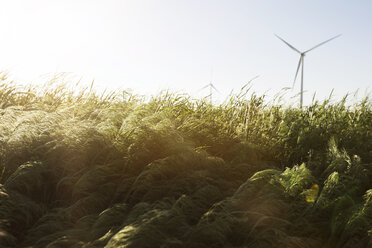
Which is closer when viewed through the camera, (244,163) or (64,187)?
(64,187)

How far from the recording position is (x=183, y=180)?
191 inches

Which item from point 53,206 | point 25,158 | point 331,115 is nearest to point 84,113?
point 25,158

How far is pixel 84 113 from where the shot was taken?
253 inches

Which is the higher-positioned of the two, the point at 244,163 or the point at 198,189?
the point at 244,163

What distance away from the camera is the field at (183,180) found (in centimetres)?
409

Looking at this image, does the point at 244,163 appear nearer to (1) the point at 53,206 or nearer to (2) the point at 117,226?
(2) the point at 117,226

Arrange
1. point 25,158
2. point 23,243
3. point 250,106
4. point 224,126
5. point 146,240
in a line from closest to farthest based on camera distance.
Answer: point 146,240 < point 23,243 < point 25,158 < point 224,126 < point 250,106

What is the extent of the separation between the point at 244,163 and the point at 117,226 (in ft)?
6.97

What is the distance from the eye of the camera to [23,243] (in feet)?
13.5

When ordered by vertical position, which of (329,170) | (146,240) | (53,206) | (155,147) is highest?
(155,147)

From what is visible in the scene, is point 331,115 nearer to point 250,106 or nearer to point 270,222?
point 250,106

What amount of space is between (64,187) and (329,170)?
3608mm

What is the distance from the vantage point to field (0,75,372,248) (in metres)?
4.09

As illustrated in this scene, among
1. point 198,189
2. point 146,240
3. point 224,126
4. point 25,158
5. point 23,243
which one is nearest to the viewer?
point 146,240
